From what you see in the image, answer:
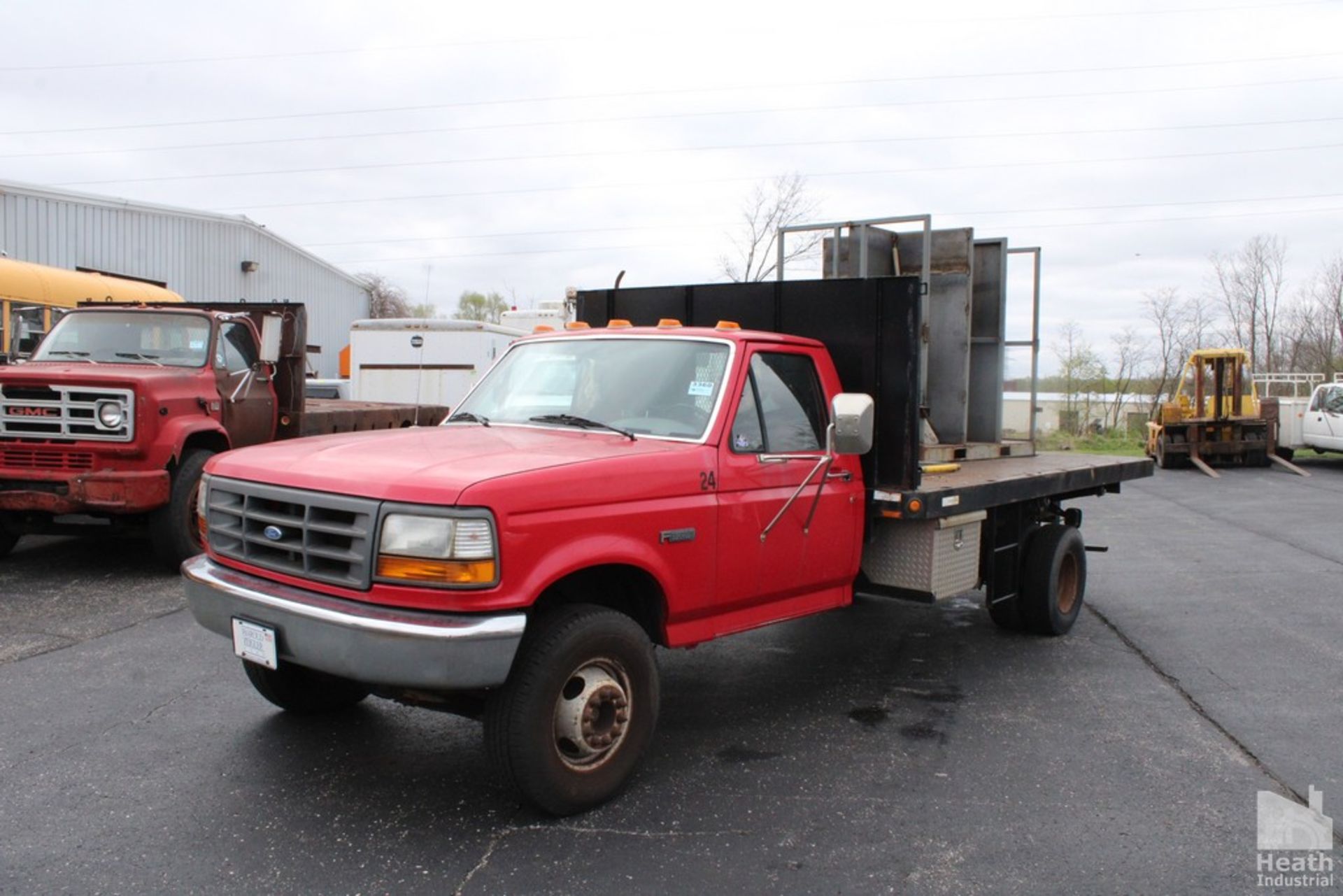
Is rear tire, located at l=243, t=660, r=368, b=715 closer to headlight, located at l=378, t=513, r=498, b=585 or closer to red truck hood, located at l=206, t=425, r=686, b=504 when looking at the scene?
red truck hood, located at l=206, t=425, r=686, b=504

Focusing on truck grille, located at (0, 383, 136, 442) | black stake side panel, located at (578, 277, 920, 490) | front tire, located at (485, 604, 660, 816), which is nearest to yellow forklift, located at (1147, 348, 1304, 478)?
black stake side panel, located at (578, 277, 920, 490)

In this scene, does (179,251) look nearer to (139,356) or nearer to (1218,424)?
(139,356)

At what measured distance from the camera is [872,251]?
8211mm

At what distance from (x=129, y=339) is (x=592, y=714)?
716 centimetres

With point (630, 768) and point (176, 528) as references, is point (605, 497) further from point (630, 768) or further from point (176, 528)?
point (176, 528)

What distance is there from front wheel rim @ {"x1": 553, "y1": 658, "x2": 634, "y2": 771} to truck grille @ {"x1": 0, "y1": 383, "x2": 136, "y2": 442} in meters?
5.79

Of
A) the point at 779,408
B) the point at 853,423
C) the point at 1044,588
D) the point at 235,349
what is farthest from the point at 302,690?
the point at 235,349

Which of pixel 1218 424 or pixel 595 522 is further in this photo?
pixel 1218 424

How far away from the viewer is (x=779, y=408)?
17.4 ft

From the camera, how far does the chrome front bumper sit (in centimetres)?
372

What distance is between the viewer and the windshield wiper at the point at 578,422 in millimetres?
4918

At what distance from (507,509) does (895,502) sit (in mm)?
2536

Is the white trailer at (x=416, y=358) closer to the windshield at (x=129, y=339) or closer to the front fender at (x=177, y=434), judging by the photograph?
the windshield at (x=129, y=339)

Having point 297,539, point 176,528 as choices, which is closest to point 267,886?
point 297,539
